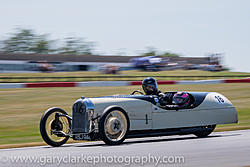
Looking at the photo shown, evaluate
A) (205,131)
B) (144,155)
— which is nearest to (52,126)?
(144,155)

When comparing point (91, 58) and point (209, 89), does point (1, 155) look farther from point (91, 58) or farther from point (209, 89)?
point (91, 58)

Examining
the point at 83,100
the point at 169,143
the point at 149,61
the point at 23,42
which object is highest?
the point at 23,42

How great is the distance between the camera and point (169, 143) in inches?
327

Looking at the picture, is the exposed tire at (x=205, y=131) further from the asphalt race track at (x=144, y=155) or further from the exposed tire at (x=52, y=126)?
the exposed tire at (x=52, y=126)

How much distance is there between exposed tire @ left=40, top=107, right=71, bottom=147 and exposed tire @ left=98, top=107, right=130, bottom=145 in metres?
Answer: 0.98

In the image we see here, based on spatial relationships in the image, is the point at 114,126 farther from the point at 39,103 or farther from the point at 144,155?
the point at 39,103

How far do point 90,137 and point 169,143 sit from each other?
141 cm

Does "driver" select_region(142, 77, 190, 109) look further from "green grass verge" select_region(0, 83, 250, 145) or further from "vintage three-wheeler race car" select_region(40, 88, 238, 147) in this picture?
"green grass verge" select_region(0, 83, 250, 145)

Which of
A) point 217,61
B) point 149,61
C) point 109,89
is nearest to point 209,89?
point 109,89

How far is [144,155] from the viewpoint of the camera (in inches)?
266

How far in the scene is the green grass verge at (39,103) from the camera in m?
11.5

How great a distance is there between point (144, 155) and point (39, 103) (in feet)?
36.6

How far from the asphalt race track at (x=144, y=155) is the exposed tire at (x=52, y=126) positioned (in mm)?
735

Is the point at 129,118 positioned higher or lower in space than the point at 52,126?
higher
